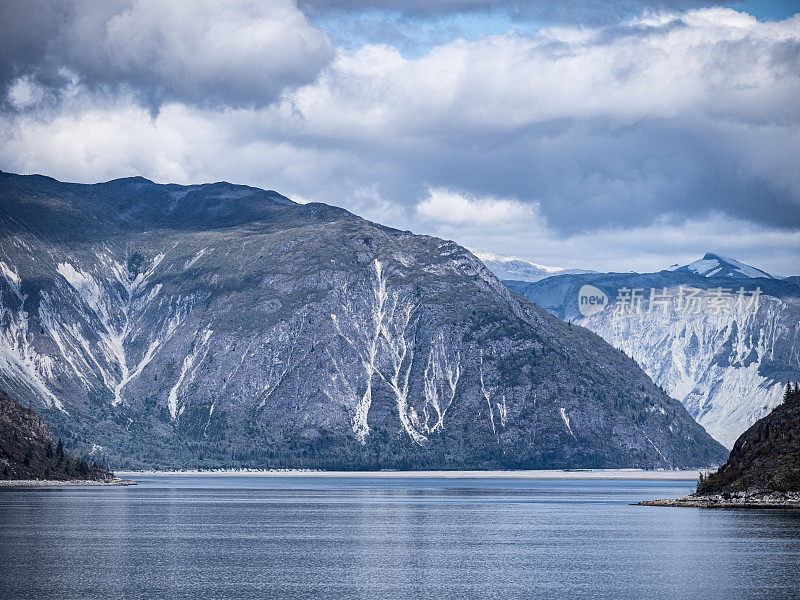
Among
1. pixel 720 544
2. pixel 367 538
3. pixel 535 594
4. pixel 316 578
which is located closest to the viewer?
pixel 535 594

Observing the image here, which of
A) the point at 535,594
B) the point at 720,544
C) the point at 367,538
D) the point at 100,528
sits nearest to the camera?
the point at 535,594

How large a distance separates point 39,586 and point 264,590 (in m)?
21.7

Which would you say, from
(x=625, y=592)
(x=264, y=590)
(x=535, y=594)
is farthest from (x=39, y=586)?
(x=625, y=592)

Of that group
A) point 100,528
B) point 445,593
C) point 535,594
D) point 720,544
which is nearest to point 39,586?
point 445,593

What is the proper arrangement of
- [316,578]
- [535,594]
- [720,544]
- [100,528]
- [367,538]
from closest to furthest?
[535,594] → [316,578] → [720,544] → [367,538] → [100,528]

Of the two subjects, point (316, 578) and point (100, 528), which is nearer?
point (316, 578)

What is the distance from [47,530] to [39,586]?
210 feet

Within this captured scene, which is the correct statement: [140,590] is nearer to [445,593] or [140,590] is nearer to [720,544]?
[445,593]

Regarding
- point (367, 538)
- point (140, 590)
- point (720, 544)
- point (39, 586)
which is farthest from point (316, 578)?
point (720, 544)

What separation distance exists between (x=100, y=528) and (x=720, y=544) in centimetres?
9268

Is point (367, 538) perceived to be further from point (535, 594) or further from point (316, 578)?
point (535, 594)

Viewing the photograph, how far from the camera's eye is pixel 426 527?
633ft

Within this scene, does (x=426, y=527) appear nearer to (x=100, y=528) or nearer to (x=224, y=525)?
(x=224, y=525)

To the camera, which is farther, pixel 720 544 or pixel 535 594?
pixel 720 544
